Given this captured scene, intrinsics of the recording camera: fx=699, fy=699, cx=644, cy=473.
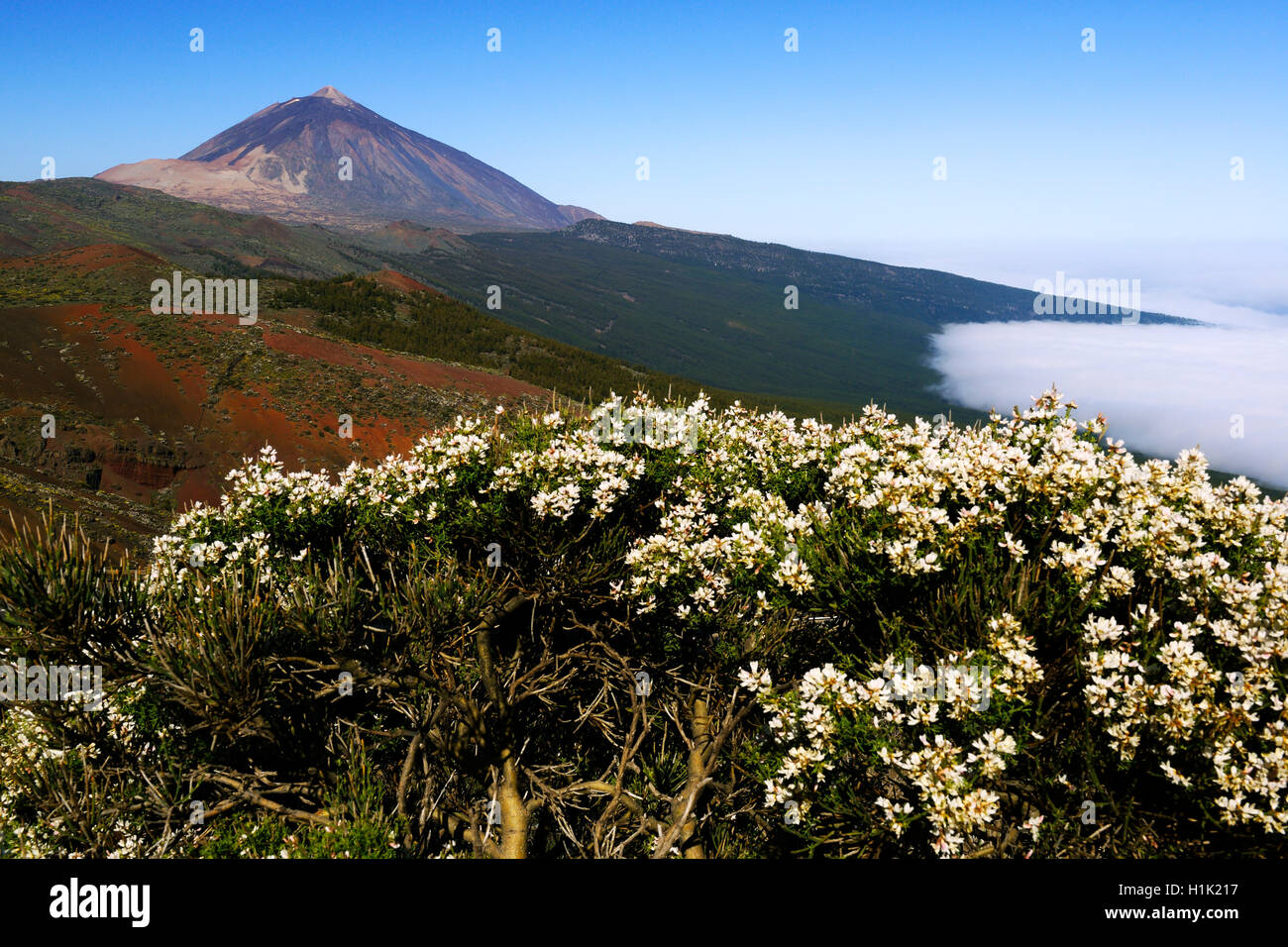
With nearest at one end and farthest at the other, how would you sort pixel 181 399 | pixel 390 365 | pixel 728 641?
1. pixel 728 641
2. pixel 181 399
3. pixel 390 365

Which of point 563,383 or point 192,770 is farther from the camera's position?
point 563,383

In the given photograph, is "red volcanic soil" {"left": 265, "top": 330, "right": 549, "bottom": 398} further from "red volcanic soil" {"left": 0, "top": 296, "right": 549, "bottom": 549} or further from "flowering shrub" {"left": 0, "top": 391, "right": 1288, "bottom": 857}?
"flowering shrub" {"left": 0, "top": 391, "right": 1288, "bottom": 857}

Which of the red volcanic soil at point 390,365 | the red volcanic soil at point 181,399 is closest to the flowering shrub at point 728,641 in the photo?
the red volcanic soil at point 181,399

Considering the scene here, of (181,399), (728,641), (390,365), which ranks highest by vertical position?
(390,365)

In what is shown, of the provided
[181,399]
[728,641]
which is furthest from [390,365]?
[728,641]

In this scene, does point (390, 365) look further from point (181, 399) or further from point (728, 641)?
point (728, 641)

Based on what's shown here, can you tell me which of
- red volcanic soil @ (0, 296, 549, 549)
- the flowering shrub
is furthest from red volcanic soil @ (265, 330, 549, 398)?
the flowering shrub

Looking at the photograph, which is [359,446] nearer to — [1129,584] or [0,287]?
[1129,584]
